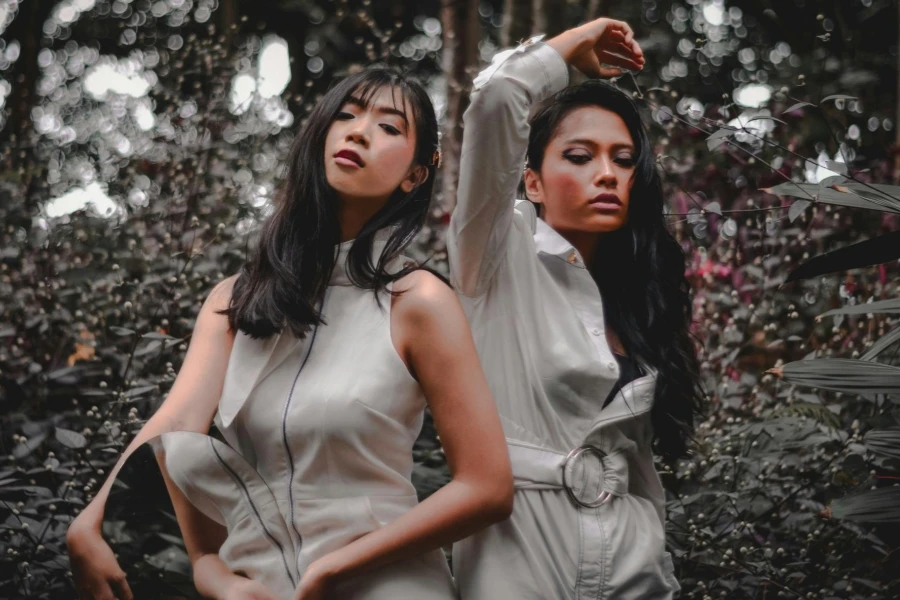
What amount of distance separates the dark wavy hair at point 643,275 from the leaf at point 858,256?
0.36 meters

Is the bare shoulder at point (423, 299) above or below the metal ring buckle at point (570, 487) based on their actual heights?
above

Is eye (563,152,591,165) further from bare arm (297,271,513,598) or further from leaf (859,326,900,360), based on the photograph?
leaf (859,326,900,360)

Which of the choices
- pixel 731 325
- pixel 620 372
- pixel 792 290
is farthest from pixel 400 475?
pixel 792 290

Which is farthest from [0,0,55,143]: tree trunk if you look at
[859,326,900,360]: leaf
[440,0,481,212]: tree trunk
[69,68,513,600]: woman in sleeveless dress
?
[859,326,900,360]: leaf

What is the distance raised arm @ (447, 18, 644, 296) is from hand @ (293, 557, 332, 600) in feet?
2.47

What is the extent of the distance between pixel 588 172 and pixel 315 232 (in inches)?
26.7

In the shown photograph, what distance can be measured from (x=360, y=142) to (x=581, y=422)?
81cm

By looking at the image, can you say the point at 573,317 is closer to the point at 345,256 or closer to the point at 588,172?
the point at 588,172

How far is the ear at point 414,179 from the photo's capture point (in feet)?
7.84

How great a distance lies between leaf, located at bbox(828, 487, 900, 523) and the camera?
2227 mm

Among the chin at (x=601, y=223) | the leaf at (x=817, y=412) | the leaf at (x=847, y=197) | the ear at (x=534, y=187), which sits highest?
the ear at (x=534, y=187)

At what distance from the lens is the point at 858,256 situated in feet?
7.58

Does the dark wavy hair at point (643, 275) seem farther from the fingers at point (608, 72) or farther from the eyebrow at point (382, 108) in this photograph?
the eyebrow at point (382, 108)

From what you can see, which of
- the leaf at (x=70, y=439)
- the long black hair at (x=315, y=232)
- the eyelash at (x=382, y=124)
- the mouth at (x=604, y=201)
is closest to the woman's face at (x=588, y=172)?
the mouth at (x=604, y=201)
